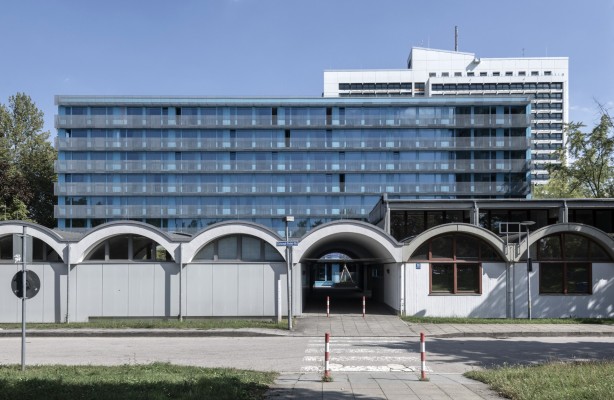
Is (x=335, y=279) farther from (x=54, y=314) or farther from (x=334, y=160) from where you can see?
(x=54, y=314)

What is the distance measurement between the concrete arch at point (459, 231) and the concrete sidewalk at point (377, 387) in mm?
13267

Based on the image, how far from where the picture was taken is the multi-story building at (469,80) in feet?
326

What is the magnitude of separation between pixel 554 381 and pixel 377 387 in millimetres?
3372

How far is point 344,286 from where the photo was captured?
6762 cm

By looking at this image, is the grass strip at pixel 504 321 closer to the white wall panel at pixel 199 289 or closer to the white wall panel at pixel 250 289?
the white wall panel at pixel 250 289

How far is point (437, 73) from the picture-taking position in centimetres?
10306

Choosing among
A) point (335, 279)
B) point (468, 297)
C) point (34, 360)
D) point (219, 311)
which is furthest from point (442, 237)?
point (335, 279)

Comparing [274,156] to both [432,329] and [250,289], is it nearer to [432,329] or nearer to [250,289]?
[250,289]

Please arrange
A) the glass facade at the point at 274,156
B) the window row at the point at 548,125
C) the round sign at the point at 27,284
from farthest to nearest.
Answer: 1. the window row at the point at 548,125
2. the glass facade at the point at 274,156
3. the round sign at the point at 27,284

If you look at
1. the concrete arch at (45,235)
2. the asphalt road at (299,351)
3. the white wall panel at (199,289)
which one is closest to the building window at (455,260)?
the asphalt road at (299,351)

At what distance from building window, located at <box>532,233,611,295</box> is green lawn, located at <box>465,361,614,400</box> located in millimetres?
14390

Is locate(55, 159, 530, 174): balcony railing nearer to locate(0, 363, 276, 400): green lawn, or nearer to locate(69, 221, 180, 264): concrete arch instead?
locate(69, 221, 180, 264): concrete arch

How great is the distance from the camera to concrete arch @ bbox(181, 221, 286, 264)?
25281 millimetres

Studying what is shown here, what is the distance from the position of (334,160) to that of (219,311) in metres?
41.5
